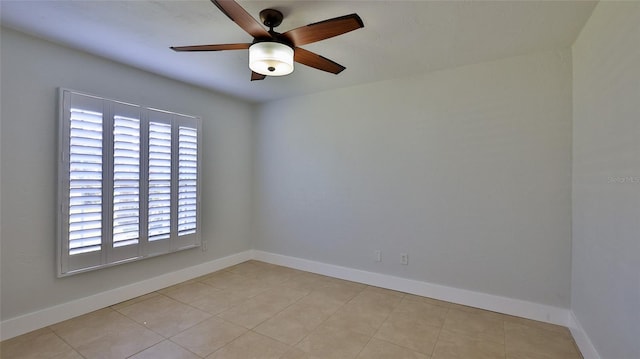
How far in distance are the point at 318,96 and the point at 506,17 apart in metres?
2.27

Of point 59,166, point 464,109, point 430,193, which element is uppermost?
point 464,109

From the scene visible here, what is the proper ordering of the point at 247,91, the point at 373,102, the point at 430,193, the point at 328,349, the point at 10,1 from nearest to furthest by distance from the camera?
the point at 10,1, the point at 328,349, the point at 430,193, the point at 373,102, the point at 247,91

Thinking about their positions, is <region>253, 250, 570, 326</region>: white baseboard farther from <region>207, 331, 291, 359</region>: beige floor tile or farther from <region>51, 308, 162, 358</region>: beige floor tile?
<region>51, 308, 162, 358</region>: beige floor tile

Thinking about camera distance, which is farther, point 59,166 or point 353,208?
point 353,208

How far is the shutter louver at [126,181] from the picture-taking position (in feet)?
9.05

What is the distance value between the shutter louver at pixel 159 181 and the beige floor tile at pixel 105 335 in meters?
0.87

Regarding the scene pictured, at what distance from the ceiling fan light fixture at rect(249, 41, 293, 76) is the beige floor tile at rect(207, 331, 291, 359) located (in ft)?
6.80

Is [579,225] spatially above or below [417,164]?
below

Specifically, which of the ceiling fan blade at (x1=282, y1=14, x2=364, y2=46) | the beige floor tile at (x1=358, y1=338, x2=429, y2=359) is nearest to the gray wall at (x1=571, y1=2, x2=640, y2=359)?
the beige floor tile at (x1=358, y1=338, x2=429, y2=359)

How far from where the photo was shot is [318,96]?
3783mm

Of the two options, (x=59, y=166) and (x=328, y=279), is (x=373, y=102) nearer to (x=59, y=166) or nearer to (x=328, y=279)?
(x=328, y=279)

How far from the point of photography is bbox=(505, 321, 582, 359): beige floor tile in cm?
203

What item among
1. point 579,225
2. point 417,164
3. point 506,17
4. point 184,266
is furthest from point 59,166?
point 579,225

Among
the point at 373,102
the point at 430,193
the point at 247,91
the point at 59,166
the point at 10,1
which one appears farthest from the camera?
the point at 247,91
